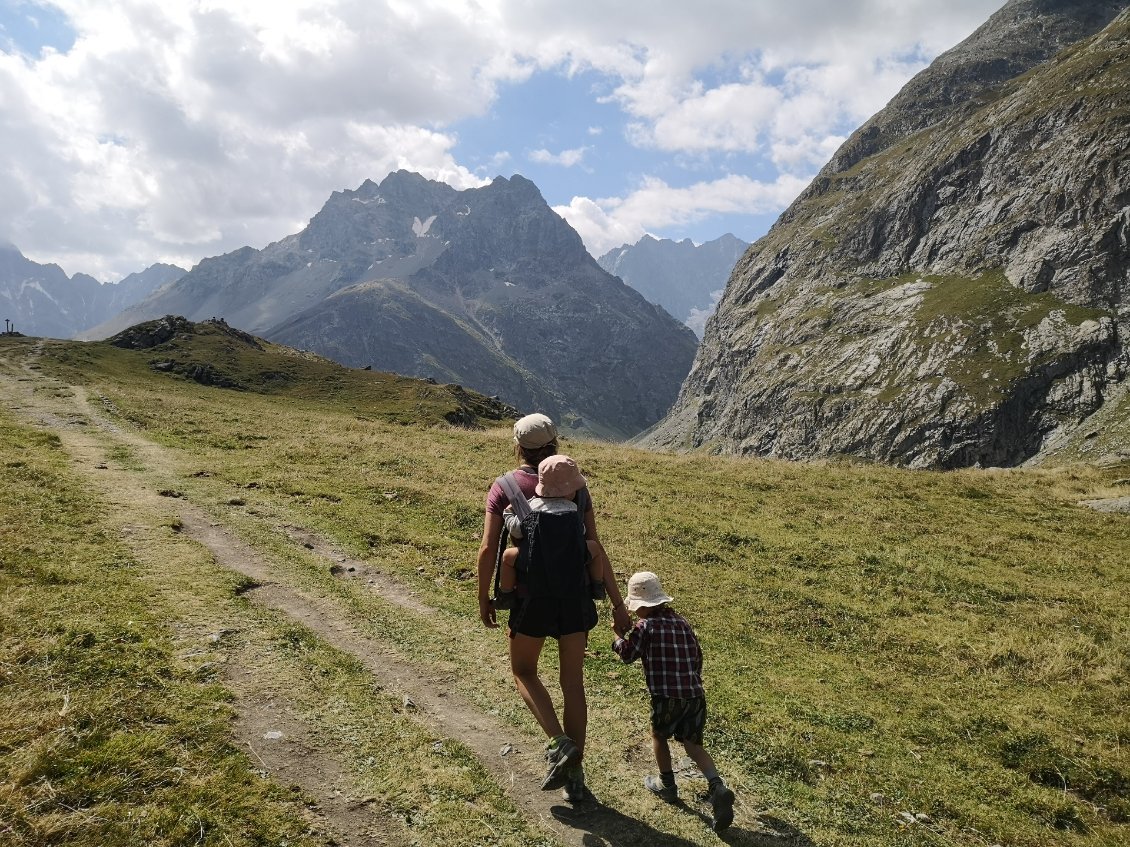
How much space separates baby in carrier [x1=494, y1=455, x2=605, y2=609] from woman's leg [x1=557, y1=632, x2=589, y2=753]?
65cm

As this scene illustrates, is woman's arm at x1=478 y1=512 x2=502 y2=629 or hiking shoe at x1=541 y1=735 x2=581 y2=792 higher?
woman's arm at x1=478 y1=512 x2=502 y2=629

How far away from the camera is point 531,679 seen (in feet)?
24.8

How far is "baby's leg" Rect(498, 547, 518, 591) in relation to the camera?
23.5 feet

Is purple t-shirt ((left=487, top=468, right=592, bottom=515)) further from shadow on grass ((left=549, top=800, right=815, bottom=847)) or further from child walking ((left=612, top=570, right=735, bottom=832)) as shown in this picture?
shadow on grass ((left=549, top=800, right=815, bottom=847))

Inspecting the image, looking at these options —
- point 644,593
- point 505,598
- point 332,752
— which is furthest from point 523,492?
point 332,752

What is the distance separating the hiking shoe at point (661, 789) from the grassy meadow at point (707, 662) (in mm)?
204

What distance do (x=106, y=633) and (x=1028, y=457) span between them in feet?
548

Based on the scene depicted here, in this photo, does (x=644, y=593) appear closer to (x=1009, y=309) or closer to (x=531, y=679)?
(x=531, y=679)

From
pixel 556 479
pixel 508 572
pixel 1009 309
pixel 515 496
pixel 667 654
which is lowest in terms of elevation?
pixel 667 654

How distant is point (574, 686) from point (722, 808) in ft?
6.98

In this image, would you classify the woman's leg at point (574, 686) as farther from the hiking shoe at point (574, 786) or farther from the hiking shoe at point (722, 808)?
the hiking shoe at point (722, 808)

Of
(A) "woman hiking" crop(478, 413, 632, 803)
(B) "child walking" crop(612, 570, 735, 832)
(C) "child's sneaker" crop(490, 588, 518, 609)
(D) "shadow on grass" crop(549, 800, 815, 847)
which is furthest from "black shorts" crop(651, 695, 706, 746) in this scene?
(C) "child's sneaker" crop(490, 588, 518, 609)

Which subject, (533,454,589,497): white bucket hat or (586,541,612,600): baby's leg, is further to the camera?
(586,541,612,600): baby's leg

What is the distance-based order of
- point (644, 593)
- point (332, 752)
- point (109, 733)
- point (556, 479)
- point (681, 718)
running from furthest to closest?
point (644, 593) < point (681, 718) < point (332, 752) < point (556, 479) < point (109, 733)
